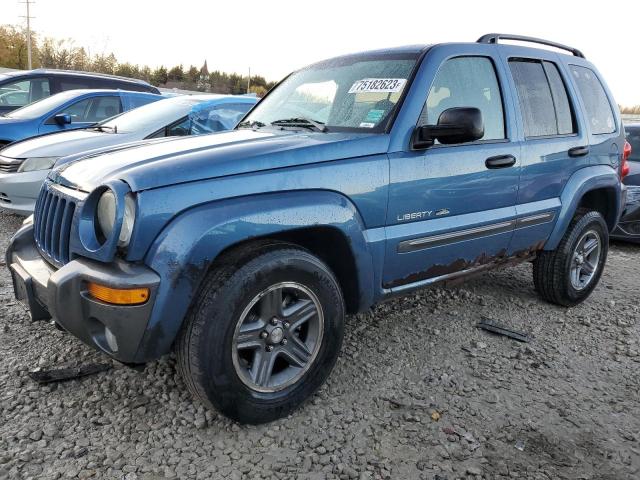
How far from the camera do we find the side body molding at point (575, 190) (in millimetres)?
3824

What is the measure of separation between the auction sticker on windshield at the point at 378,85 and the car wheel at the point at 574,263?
6.49 feet

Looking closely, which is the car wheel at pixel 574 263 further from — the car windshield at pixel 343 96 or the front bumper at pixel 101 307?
the front bumper at pixel 101 307

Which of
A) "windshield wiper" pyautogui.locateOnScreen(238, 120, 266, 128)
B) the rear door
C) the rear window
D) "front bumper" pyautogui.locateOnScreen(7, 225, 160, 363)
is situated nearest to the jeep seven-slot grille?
"front bumper" pyautogui.locateOnScreen(7, 225, 160, 363)

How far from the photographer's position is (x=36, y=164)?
533 cm

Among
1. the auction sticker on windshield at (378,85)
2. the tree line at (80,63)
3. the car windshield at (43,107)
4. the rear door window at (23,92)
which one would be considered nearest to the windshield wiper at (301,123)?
the auction sticker on windshield at (378,85)

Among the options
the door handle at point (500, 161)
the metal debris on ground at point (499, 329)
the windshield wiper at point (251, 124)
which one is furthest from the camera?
the metal debris on ground at point (499, 329)

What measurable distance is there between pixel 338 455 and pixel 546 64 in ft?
10.2

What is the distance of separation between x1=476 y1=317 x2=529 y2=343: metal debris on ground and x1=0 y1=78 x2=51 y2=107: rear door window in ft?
27.2

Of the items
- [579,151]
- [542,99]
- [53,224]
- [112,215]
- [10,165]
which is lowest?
[10,165]

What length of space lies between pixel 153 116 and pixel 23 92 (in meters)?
4.32

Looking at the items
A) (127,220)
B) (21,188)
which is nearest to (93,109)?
(21,188)

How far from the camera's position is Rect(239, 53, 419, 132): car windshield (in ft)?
9.71

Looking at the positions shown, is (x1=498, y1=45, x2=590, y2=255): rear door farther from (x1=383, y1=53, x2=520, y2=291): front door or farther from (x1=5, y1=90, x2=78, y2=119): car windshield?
(x1=5, y1=90, x2=78, y2=119): car windshield

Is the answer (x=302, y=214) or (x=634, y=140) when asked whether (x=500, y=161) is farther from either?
(x=634, y=140)
